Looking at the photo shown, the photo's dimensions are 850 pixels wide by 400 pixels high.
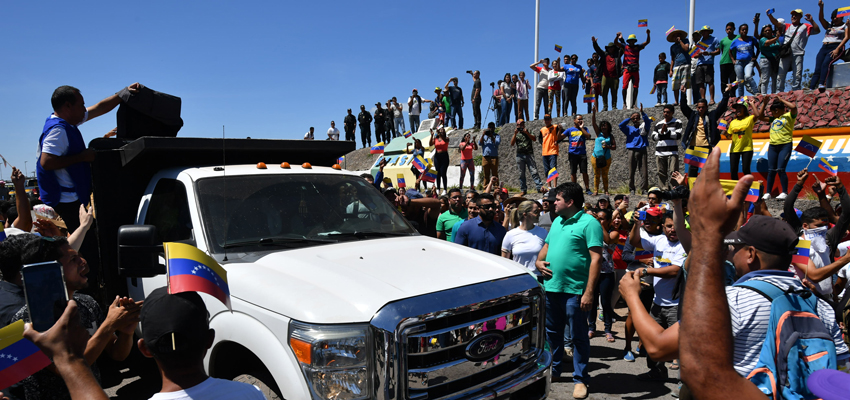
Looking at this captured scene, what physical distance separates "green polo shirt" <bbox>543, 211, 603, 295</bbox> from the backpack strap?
9.63 ft

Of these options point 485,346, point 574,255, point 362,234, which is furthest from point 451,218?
point 485,346

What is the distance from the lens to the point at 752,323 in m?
1.94

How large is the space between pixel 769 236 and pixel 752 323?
0.42 m

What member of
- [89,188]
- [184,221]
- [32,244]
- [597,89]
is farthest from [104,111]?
[597,89]

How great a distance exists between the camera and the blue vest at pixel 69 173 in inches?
187

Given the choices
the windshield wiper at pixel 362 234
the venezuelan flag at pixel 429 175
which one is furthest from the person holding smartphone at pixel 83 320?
the venezuelan flag at pixel 429 175

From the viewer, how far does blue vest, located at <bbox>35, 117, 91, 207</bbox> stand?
4.74 metres

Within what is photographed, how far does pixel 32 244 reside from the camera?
2.70 meters

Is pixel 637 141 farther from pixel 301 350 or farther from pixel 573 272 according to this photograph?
pixel 301 350

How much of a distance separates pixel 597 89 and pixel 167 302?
1563cm

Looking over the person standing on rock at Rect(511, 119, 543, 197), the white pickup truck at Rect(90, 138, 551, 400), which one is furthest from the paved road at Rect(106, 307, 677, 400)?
the person standing on rock at Rect(511, 119, 543, 197)

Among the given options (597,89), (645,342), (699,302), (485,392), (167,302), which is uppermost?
(597,89)

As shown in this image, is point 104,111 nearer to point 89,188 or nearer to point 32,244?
point 89,188

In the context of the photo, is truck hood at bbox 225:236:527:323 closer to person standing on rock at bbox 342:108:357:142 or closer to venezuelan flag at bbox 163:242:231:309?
venezuelan flag at bbox 163:242:231:309
